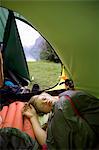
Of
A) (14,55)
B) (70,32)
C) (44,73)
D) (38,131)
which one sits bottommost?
(38,131)

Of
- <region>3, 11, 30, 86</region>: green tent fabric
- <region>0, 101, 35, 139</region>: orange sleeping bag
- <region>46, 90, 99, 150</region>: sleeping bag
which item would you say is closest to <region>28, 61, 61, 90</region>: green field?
<region>3, 11, 30, 86</region>: green tent fabric

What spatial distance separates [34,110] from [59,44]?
0.39 m

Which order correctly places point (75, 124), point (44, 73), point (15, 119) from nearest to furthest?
point (75, 124) → point (15, 119) → point (44, 73)

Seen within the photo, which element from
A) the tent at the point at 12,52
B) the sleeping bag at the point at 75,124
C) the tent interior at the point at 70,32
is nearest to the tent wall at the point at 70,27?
the tent interior at the point at 70,32

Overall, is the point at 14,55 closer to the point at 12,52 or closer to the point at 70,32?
the point at 12,52

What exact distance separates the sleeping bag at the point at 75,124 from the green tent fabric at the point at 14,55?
80 cm

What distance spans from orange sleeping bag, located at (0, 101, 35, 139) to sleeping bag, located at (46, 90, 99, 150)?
151mm

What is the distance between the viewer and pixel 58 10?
3.48ft

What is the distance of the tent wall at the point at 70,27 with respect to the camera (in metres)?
1.05

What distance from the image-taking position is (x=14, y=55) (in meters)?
1.88

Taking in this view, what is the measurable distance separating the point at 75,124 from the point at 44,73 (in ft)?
3.96

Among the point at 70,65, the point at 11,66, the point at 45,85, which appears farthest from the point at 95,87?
the point at 11,66

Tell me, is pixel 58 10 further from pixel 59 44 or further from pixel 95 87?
pixel 95 87

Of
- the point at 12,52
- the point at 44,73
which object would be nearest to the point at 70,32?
the point at 12,52
